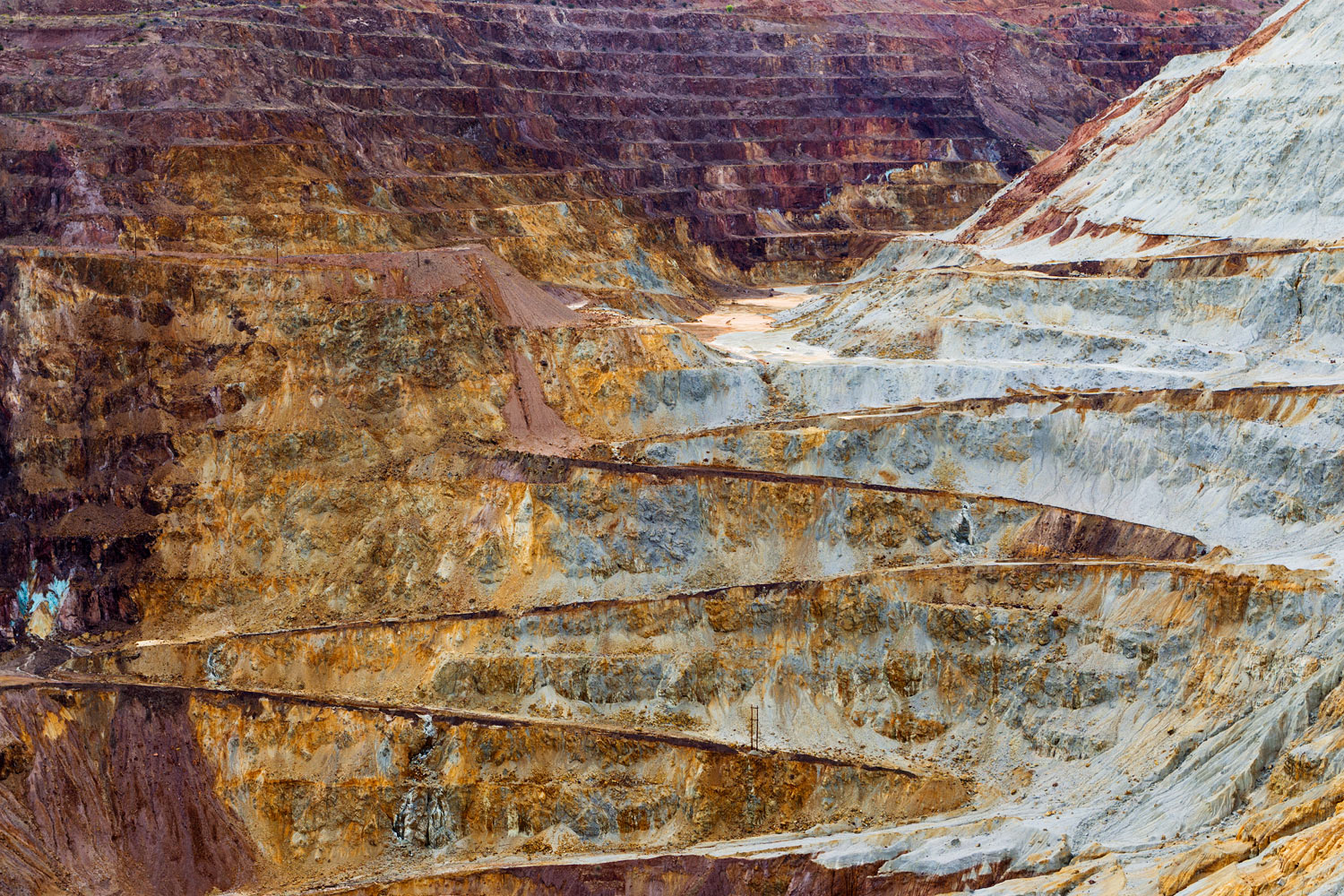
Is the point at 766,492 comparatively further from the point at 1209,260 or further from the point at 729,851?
the point at 1209,260

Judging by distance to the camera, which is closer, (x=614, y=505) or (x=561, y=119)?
(x=614, y=505)

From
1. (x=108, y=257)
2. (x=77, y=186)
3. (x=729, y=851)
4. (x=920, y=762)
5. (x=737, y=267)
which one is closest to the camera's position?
(x=729, y=851)

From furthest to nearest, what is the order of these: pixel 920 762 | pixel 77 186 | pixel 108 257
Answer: pixel 77 186, pixel 108 257, pixel 920 762

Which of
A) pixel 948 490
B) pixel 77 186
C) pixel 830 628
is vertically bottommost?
pixel 830 628

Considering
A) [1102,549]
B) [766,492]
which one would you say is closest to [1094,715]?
[1102,549]

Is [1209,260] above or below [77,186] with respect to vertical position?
below

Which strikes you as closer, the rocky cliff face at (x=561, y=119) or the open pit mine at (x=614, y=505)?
the open pit mine at (x=614, y=505)

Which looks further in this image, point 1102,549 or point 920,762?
point 1102,549

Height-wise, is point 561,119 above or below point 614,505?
above

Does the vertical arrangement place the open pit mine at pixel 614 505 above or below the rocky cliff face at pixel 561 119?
below
